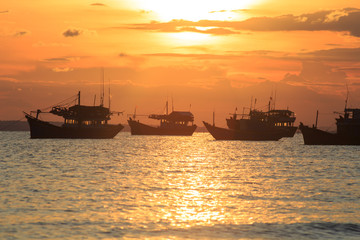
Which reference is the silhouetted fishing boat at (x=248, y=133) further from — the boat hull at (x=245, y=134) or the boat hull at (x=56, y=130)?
the boat hull at (x=56, y=130)

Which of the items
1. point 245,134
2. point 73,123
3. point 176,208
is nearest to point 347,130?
point 245,134

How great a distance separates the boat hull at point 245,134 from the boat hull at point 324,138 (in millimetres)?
37669

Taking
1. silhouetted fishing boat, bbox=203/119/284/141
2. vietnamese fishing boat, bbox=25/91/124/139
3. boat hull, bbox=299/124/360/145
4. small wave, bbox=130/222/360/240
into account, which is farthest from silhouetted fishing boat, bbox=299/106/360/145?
small wave, bbox=130/222/360/240

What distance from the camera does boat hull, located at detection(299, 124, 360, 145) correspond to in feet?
390

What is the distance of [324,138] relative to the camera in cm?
12419

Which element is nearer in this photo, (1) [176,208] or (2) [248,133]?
(1) [176,208]

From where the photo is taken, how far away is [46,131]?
150m

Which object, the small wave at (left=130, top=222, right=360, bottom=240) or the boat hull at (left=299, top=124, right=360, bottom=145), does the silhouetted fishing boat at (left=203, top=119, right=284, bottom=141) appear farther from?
the small wave at (left=130, top=222, right=360, bottom=240)

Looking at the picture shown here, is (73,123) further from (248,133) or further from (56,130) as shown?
(248,133)

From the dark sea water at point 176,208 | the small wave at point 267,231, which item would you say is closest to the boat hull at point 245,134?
the dark sea water at point 176,208

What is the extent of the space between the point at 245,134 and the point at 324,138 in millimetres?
46273

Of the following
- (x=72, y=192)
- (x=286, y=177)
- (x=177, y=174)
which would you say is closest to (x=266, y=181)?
(x=286, y=177)

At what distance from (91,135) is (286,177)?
118 meters

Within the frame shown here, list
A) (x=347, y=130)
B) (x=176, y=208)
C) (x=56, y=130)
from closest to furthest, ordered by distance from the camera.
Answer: (x=176, y=208) → (x=347, y=130) → (x=56, y=130)
